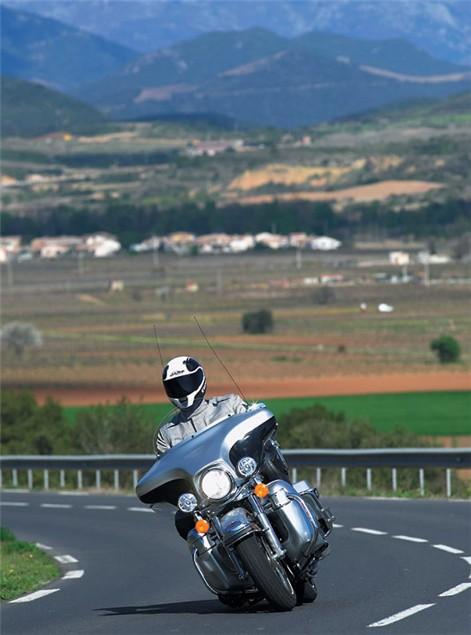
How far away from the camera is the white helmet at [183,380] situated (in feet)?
39.2

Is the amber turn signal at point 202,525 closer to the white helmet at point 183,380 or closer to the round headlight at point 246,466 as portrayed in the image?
the round headlight at point 246,466

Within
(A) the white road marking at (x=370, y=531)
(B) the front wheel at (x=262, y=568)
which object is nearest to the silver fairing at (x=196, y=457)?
(B) the front wheel at (x=262, y=568)

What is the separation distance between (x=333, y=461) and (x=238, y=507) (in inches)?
649

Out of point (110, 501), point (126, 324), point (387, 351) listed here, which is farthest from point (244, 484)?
point (126, 324)

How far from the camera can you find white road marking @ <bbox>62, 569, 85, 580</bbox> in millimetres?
16969

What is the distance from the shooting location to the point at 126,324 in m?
126

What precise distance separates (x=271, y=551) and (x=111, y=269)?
162 m

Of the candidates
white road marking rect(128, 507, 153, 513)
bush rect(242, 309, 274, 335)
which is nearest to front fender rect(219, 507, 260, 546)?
white road marking rect(128, 507, 153, 513)

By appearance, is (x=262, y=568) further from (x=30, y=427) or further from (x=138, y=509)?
(x=30, y=427)

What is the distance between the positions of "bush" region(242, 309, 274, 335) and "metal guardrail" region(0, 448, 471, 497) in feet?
263

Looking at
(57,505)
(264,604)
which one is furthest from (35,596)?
(57,505)

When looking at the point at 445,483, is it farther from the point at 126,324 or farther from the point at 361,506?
the point at 126,324

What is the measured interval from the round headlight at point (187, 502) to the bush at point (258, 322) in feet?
341

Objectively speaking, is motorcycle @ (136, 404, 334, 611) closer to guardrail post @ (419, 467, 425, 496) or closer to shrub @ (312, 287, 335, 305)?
guardrail post @ (419, 467, 425, 496)
